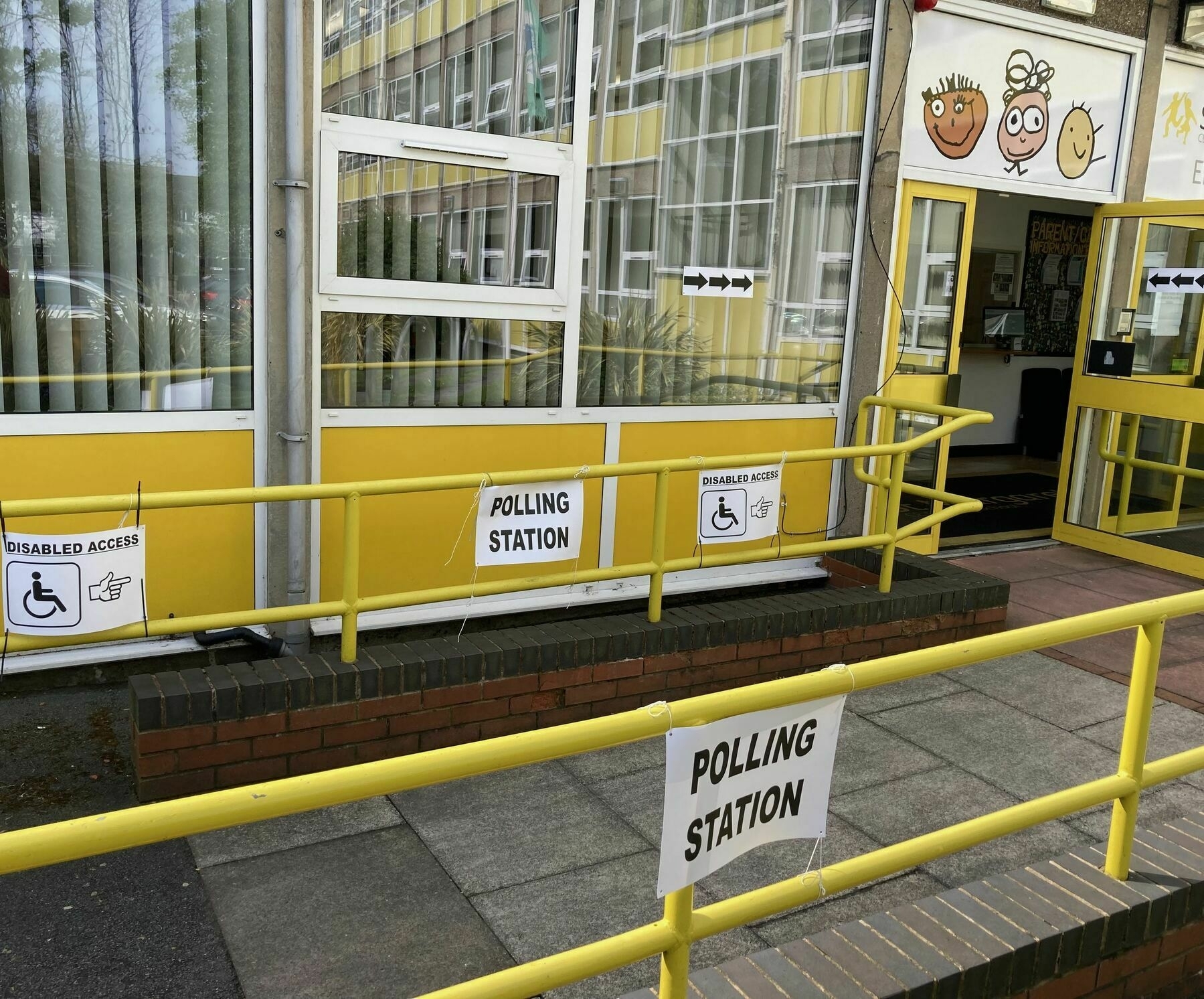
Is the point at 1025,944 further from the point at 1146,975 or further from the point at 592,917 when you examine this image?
the point at 592,917

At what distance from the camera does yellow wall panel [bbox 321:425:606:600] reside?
5527mm

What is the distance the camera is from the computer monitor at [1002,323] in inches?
493

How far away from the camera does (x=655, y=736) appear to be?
2.27 meters

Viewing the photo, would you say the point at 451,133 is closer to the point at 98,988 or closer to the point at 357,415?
the point at 357,415

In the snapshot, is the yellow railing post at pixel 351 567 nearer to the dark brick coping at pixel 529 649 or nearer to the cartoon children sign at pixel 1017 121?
the dark brick coping at pixel 529 649

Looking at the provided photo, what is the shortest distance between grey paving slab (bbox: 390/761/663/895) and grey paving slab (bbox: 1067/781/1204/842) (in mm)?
1642

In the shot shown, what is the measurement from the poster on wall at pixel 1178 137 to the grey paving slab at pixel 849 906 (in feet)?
20.8

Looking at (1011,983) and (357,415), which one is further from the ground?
(357,415)

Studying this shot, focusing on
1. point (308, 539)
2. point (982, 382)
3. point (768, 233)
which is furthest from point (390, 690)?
point (982, 382)

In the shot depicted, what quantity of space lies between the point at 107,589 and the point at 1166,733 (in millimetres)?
4396

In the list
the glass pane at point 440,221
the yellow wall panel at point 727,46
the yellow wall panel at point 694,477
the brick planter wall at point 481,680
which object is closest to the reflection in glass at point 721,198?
the yellow wall panel at point 727,46

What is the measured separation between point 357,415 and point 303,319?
529 millimetres

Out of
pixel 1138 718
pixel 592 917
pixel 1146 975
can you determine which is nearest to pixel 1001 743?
pixel 1146 975

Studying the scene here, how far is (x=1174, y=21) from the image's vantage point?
8.14 meters
